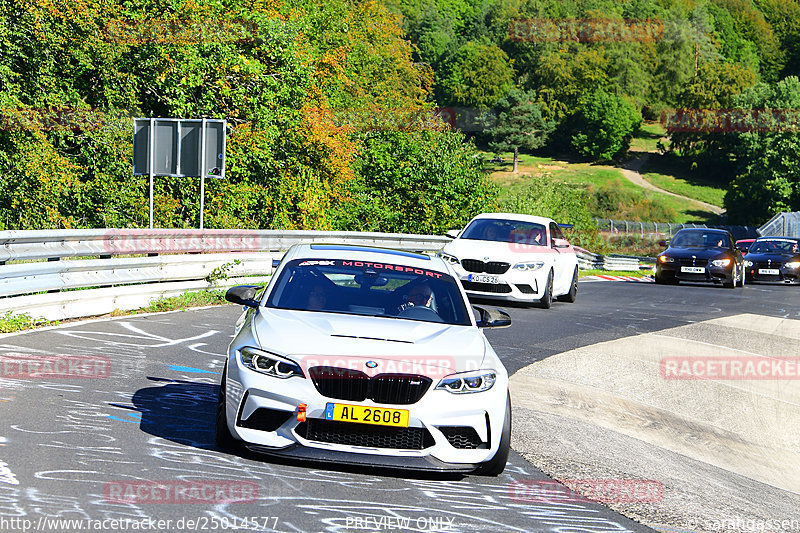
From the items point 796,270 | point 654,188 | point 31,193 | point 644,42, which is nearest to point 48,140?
point 31,193

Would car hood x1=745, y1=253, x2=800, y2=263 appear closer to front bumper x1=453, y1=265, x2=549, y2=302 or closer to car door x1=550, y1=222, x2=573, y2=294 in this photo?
car door x1=550, y1=222, x2=573, y2=294

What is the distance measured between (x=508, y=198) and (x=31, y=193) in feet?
136

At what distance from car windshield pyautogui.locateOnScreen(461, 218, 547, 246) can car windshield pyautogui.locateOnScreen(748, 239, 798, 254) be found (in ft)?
54.7

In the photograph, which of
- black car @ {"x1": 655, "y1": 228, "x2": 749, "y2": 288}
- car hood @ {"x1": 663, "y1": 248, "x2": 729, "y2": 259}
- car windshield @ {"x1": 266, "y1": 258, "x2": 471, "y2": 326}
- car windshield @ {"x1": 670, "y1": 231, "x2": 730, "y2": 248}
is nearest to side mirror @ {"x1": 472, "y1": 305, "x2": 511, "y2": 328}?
car windshield @ {"x1": 266, "y1": 258, "x2": 471, "y2": 326}

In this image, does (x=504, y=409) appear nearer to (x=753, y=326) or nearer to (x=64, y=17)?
(x=753, y=326)

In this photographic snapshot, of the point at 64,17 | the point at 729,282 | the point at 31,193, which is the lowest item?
the point at 729,282

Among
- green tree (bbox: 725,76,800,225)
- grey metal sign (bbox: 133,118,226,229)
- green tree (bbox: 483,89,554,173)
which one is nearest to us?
grey metal sign (bbox: 133,118,226,229)

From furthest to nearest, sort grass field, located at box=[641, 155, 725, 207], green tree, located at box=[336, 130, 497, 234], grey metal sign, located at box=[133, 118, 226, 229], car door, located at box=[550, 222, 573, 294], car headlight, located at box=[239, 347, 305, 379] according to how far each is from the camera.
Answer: grass field, located at box=[641, 155, 725, 207] < green tree, located at box=[336, 130, 497, 234] < grey metal sign, located at box=[133, 118, 226, 229] < car door, located at box=[550, 222, 573, 294] < car headlight, located at box=[239, 347, 305, 379]

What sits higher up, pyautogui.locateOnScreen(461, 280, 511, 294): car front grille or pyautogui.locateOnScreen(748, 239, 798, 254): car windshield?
pyautogui.locateOnScreen(748, 239, 798, 254): car windshield

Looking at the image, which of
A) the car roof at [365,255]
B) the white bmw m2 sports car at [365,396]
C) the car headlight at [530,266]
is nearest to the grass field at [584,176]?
the car headlight at [530,266]

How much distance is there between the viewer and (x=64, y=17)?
26953 millimetres

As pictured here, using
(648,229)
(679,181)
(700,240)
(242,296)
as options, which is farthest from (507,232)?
(679,181)

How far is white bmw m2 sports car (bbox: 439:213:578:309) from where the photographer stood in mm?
17672

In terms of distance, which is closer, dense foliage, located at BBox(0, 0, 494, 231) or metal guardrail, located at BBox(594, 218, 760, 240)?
dense foliage, located at BBox(0, 0, 494, 231)
